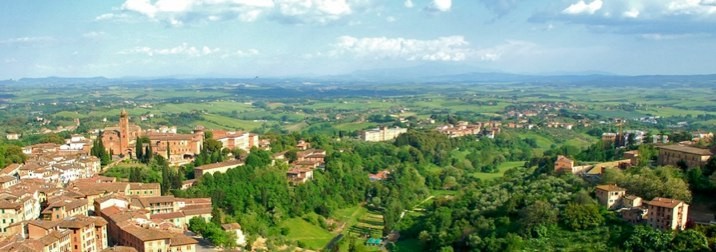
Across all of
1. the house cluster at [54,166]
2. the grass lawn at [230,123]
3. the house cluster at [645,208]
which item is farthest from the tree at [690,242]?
the grass lawn at [230,123]

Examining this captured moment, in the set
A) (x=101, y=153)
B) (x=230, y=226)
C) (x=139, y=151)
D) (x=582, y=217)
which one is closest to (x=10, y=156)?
(x=101, y=153)

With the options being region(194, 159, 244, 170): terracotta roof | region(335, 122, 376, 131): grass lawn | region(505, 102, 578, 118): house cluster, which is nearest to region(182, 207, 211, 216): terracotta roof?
region(194, 159, 244, 170): terracotta roof

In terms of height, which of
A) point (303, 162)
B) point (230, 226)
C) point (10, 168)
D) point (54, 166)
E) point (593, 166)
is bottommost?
point (230, 226)

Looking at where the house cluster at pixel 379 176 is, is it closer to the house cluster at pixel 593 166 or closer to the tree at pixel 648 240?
the house cluster at pixel 593 166

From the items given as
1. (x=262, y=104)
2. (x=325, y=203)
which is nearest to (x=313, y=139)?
(x=325, y=203)

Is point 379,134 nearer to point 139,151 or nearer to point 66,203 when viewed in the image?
point 139,151

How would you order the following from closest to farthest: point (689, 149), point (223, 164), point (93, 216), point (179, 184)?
point (93, 216) < point (689, 149) < point (179, 184) < point (223, 164)
